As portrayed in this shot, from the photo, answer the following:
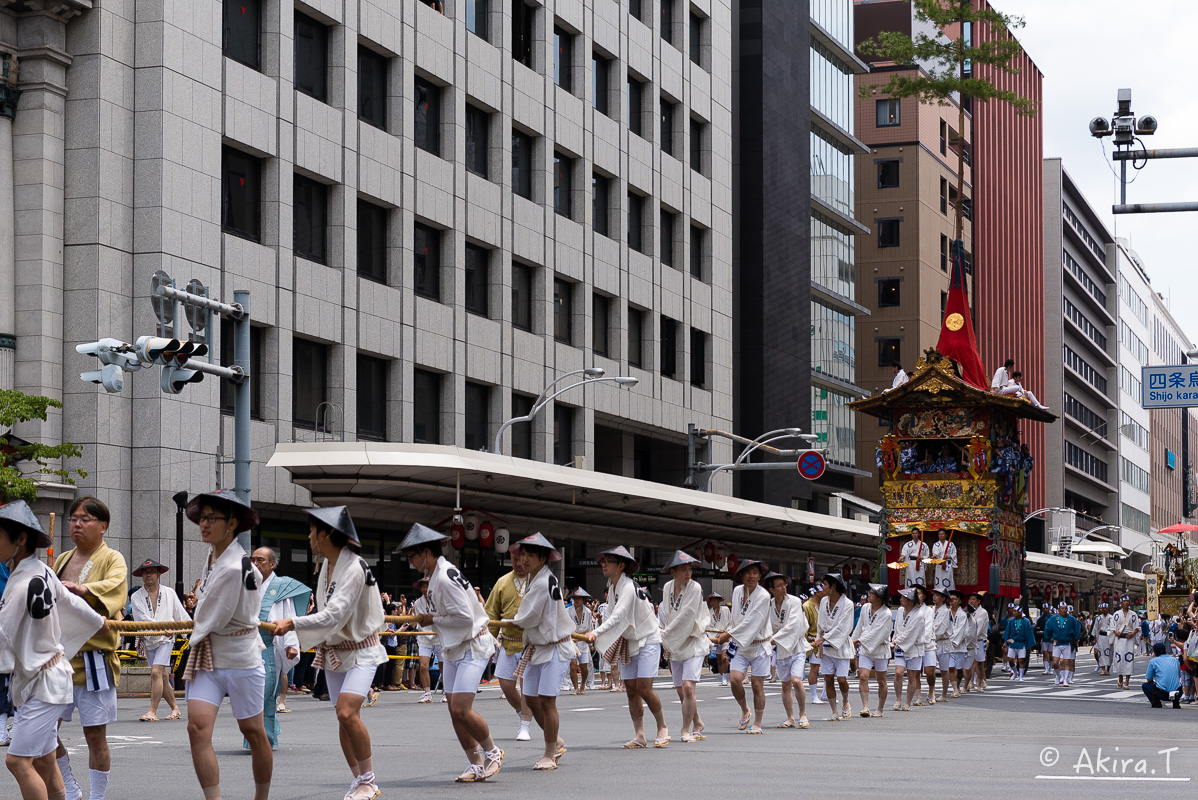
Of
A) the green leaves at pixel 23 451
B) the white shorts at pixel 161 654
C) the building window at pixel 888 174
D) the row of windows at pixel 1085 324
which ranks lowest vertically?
the white shorts at pixel 161 654

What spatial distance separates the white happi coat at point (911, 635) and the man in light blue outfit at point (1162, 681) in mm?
5103

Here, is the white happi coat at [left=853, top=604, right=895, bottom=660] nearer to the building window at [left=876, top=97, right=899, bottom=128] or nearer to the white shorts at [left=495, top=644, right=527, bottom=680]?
the white shorts at [left=495, top=644, right=527, bottom=680]

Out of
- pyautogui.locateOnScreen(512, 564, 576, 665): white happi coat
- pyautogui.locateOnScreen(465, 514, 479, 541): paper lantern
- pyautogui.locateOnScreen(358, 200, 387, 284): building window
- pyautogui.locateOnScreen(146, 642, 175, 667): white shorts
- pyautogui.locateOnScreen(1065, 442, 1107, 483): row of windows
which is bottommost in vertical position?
pyautogui.locateOnScreen(146, 642, 175, 667): white shorts

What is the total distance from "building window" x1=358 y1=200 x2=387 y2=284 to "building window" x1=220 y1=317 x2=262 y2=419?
4.10m

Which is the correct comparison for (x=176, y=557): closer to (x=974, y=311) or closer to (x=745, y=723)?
(x=745, y=723)

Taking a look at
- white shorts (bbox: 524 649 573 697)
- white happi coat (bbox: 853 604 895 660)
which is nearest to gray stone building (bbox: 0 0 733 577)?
white happi coat (bbox: 853 604 895 660)

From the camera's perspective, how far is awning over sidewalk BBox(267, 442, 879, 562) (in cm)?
3125

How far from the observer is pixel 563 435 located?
46.4 meters

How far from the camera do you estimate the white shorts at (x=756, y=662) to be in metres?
19.0

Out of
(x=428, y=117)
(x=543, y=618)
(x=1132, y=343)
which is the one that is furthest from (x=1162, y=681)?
(x=1132, y=343)

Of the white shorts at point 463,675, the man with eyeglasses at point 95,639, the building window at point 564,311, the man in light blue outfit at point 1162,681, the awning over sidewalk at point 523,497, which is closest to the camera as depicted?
the man with eyeglasses at point 95,639

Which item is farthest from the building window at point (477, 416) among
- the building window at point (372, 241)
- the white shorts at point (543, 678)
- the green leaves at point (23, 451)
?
the white shorts at point (543, 678)

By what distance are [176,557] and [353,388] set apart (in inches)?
287

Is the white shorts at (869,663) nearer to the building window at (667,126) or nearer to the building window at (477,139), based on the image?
the building window at (477,139)
